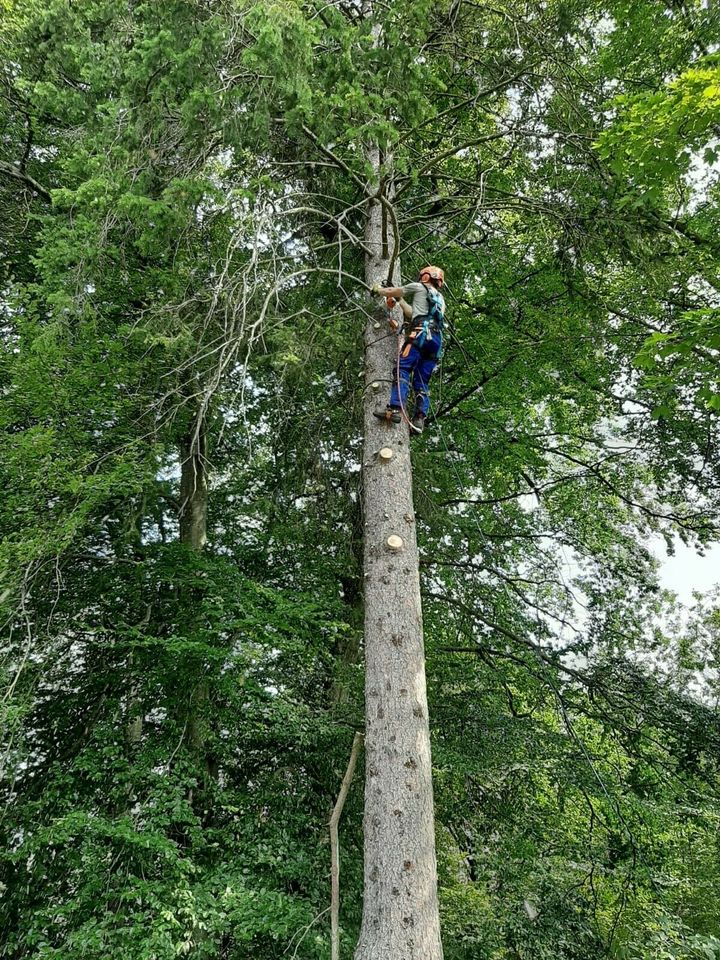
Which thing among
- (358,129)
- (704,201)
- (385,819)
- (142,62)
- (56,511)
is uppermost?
(704,201)

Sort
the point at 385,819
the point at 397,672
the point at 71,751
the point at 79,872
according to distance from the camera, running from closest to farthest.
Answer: the point at 385,819 < the point at 397,672 < the point at 79,872 < the point at 71,751

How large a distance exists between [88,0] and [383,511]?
5282 millimetres

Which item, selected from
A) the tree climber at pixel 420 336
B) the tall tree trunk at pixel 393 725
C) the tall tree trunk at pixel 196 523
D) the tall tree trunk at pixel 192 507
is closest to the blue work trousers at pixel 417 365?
the tree climber at pixel 420 336

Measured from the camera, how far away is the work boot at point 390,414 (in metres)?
4.04

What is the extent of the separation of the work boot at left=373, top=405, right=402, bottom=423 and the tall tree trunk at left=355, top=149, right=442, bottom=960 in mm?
60

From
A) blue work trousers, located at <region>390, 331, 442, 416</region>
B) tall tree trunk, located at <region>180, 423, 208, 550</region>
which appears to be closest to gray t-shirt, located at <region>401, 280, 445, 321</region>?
blue work trousers, located at <region>390, 331, 442, 416</region>

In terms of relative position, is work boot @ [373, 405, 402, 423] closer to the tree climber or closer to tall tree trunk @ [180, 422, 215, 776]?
the tree climber

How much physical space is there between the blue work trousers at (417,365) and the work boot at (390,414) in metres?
0.07

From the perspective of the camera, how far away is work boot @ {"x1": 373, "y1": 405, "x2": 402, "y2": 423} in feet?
13.3

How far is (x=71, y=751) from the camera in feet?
18.3

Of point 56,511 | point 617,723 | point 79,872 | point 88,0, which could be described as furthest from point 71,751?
point 88,0

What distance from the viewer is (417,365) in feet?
14.7

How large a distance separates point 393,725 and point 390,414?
2055 millimetres

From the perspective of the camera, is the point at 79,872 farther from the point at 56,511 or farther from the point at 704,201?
the point at 704,201
